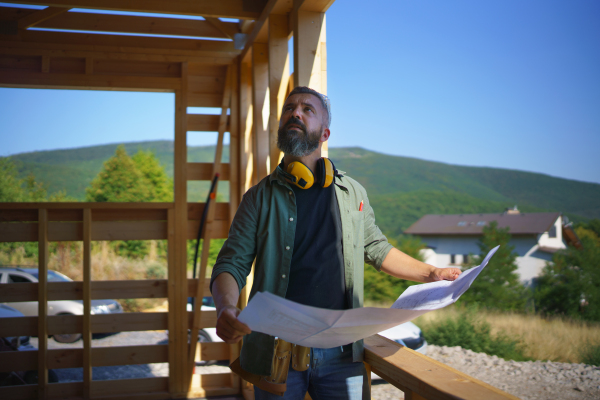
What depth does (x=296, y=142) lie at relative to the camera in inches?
54.9

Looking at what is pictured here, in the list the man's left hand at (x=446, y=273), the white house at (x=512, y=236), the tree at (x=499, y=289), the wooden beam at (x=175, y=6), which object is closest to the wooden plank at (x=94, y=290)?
the wooden beam at (x=175, y=6)

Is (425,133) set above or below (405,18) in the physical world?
below

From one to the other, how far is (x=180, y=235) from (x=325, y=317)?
313 centimetres

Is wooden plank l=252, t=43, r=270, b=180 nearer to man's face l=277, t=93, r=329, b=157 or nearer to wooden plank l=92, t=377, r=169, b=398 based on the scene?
man's face l=277, t=93, r=329, b=157

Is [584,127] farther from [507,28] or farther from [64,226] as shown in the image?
[64,226]

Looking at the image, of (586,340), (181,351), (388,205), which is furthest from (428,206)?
(181,351)

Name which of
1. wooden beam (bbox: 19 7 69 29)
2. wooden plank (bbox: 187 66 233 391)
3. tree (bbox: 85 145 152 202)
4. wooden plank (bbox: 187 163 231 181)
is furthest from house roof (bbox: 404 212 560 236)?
wooden beam (bbox: 19 7 69 29)

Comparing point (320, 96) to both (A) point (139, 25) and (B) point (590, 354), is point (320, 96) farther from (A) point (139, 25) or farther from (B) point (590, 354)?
(B) point (590, 354)

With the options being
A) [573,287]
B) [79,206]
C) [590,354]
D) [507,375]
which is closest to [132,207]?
[79,206]

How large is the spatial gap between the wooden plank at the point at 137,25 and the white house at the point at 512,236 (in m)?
17.8

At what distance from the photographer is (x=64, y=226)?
11.9 feet

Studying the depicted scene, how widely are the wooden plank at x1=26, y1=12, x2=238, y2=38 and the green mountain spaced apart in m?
28.5

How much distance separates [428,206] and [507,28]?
2935cm

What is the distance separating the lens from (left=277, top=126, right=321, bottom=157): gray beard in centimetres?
139
